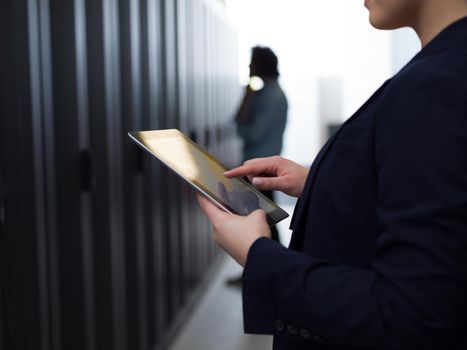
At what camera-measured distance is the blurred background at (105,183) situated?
1.65 m

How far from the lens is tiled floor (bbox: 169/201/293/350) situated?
3.35 meters

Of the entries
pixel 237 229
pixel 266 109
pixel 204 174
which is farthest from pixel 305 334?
pixel 266 109

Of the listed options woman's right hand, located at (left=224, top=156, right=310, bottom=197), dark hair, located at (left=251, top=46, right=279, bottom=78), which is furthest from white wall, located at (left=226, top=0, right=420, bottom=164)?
woman's right hand, located at (left=224, top=156, right=310, bottom=197)

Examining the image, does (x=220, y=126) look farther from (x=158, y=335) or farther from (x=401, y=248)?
(x=401, y=248)

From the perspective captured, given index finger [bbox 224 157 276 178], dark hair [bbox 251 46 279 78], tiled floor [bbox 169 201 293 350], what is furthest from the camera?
dark hair [bbox 251 46 279 78]

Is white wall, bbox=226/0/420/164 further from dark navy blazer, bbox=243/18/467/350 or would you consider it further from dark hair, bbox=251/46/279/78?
dark navy blazer, bbox=243/18/467/350

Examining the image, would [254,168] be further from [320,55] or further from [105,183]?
[320,55]

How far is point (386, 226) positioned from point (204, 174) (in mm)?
306

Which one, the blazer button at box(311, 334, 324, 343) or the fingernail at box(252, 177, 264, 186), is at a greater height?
the fingernail at box(252, 177, 264, 186)

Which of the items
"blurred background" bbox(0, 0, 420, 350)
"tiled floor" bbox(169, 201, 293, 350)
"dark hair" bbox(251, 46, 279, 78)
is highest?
"dark hair" bbox(251, 46, 279, 78)

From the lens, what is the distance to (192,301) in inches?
155

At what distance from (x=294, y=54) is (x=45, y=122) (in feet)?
22.0

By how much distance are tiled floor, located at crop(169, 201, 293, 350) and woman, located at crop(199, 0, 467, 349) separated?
8.45ft

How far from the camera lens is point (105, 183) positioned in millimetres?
2307
